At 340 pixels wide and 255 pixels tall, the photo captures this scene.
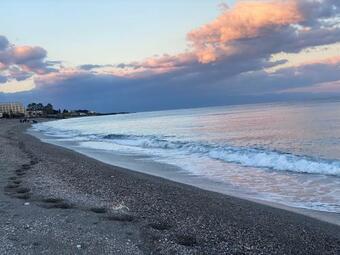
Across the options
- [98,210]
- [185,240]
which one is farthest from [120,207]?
[185,240]

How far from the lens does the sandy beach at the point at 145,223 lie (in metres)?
7.33

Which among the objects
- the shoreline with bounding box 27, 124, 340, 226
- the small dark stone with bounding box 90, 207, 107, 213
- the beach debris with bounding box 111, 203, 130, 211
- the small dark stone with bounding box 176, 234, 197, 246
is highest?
the small dark stone with bounding box 90, 207, 107, 213

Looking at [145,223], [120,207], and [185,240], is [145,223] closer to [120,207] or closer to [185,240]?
[185,240]

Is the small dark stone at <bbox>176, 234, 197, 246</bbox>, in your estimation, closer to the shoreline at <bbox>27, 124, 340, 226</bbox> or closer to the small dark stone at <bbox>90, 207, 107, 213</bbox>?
the small dark stone at <bbox>90, 207, 107, 213</bbox>

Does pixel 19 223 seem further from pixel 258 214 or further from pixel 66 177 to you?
pixel 66 177

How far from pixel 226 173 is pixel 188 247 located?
36.6 feet

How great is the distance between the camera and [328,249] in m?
7.43

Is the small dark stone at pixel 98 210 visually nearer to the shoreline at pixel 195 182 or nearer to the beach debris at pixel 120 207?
the beach debris at pixel 120 207

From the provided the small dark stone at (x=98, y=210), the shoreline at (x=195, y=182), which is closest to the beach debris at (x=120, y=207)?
A: the small dark stone at (x=98, y=210)

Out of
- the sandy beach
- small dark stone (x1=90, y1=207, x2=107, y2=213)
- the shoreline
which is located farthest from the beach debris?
the shoreline

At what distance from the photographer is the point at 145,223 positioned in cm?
885

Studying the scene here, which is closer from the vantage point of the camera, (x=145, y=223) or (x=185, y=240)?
(x=185, y=240)

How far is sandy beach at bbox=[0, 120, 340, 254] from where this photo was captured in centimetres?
733

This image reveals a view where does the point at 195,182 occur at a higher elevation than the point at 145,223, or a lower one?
lower
